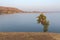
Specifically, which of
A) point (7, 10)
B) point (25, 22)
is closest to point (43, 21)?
point (25, 22)

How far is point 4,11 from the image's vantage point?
61.6 ft

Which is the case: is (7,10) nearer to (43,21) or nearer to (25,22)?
(25,22)

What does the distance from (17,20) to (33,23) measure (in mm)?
2015

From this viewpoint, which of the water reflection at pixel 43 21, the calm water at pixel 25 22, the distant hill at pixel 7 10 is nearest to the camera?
the water reflection at pixel 43 21

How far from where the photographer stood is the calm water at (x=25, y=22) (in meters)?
16.6

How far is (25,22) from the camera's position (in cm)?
1744

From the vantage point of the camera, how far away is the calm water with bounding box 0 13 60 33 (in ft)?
54.4

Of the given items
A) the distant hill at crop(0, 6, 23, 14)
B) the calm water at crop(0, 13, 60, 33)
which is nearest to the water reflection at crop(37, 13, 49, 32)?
the calm water at crop(0, 13, 60, 33)

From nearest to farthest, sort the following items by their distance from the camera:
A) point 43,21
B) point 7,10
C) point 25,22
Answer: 1. point 43,21
2. point 25,22
3. point 7,10

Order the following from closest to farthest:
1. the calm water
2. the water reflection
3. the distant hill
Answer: the water reflection → the calm water → the distant hill

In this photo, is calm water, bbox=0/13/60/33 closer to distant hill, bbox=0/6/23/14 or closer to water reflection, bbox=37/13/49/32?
distant hill, bbox=0/6/23/14

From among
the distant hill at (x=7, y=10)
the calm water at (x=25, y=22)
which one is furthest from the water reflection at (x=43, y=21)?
the distant hill at (x=7, y=10)

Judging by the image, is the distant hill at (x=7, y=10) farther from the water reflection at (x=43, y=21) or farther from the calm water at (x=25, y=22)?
the water reflection at (x=43, y=21)

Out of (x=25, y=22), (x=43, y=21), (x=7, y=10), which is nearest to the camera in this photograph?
(x=43, y=21)
